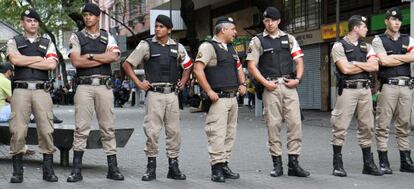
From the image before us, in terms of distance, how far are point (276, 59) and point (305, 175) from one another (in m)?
1.51

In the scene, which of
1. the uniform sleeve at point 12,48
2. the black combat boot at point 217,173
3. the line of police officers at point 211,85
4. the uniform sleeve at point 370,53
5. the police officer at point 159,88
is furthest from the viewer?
the uniform sleeve at point 370,53

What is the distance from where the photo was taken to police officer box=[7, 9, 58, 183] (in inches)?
282

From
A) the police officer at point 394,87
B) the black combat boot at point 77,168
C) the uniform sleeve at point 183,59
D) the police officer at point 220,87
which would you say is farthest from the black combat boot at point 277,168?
the black combat boot at point 77,168

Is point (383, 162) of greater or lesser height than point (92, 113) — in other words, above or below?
below

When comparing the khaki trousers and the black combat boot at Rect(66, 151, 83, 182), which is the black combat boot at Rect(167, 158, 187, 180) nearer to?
the khaki trousers

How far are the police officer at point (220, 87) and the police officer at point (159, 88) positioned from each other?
368 millimetres

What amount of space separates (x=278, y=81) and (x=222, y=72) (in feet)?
2.40

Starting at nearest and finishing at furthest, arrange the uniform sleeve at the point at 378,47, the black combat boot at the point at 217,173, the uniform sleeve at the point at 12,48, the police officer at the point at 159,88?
the uniform sleeve at the point at 12,48, the black combat boot at the point at 217,173, the police officer at the point at 159,88, the uniform sleeve at the point at 378,47

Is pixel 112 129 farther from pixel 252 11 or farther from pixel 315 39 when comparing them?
pixel 252 11

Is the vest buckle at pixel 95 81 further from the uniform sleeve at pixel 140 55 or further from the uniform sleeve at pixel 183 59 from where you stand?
the uniform sleeve at pixel 183 59

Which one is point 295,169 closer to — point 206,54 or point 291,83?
point 291,83

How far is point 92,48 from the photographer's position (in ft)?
24.1

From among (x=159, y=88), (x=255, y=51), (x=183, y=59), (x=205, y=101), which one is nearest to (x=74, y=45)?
(x=159, y=88)

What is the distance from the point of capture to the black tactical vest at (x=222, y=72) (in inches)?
298
